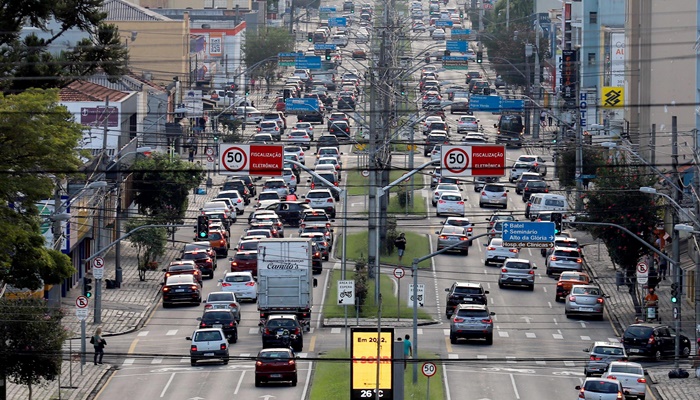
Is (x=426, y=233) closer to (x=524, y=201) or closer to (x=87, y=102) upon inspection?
(x=524, y=201)

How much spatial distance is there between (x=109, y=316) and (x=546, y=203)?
25468 mm

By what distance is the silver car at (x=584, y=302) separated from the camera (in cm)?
6688

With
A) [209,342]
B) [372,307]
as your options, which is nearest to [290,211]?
[372,307]

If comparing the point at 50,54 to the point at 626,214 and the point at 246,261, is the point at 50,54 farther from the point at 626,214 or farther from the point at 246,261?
the point at 626,214

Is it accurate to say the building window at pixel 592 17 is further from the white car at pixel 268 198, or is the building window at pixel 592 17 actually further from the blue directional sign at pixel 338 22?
the blue directional sign at pixel 338 22

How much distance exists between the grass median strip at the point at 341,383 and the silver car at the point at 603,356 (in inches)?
197

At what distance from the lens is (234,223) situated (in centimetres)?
8938

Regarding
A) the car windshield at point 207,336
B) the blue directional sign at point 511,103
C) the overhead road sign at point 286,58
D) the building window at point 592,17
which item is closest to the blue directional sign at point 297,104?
the overhead road sign at point 286,58

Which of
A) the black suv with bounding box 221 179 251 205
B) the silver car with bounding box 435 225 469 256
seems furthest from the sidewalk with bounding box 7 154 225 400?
the silver car with bounding box 435 225 469 256

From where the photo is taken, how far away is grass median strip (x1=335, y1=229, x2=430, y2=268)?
253ft

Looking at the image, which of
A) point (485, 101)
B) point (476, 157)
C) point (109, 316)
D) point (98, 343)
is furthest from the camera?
point (485, 101)

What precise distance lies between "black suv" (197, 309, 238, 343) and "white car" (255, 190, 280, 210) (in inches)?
1089

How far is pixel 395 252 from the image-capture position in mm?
78812

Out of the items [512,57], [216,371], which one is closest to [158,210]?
[216,371]
